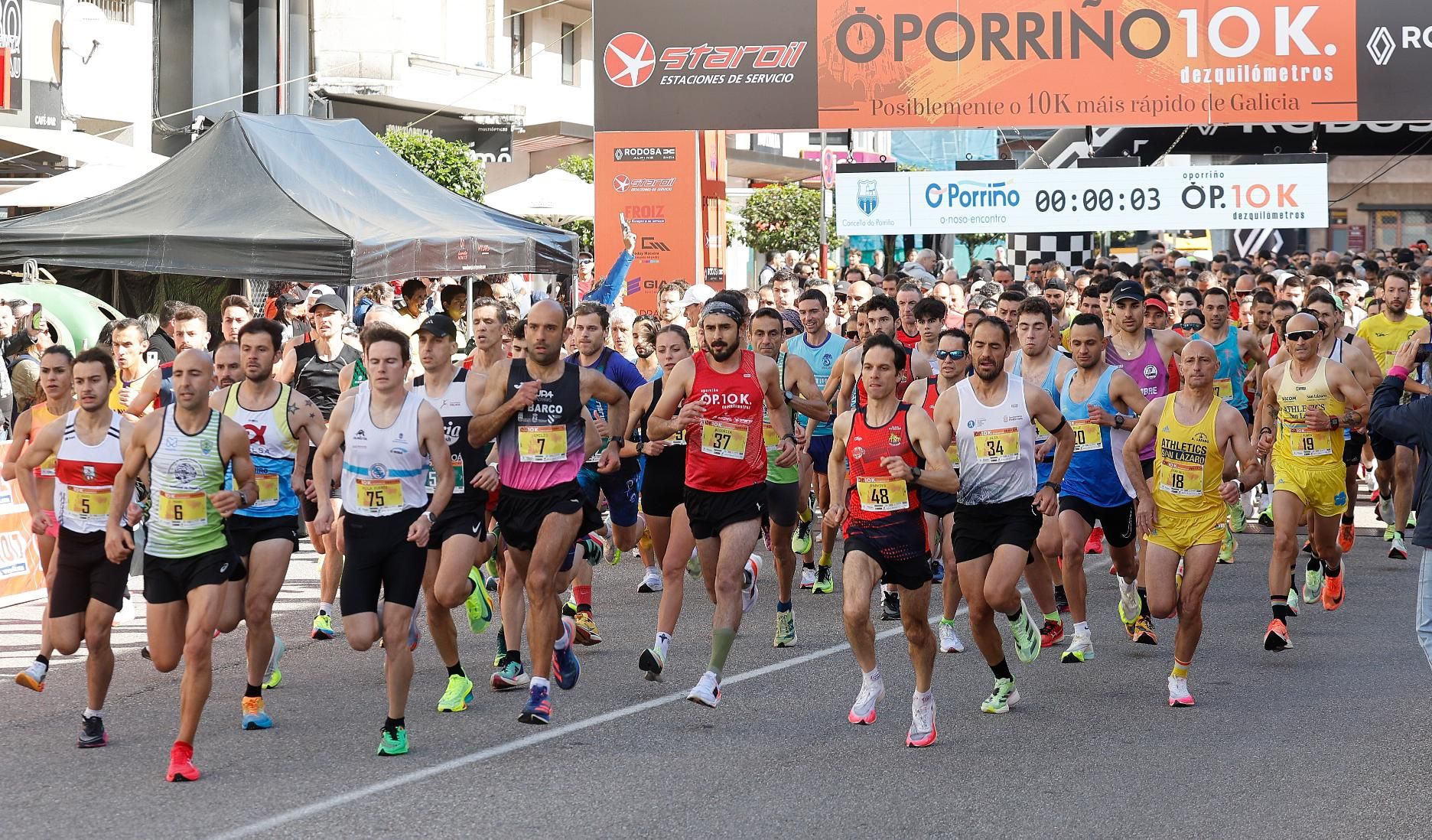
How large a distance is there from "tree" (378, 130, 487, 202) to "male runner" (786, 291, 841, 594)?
524 inches

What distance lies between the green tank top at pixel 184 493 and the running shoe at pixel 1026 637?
3604 mm

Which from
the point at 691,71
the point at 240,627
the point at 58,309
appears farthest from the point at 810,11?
the point at 240,627

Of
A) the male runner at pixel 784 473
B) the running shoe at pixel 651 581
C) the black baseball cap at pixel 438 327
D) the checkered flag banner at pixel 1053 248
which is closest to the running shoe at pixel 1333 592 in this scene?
the male runner at pixel 784 473

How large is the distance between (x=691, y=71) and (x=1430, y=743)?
13.7 meters

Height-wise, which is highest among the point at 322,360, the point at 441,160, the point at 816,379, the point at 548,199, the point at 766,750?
the point at 441,160

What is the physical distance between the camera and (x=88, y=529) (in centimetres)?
735

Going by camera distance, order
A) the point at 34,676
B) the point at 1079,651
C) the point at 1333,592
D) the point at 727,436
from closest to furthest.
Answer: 1. the point at 34,676
2. the point at 727,436
3. the point at 1079,651
4. the point at 1333,592

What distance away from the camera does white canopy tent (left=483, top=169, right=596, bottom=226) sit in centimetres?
2250

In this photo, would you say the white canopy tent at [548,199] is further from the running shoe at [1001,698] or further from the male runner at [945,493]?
the running shoe at [1001,698]

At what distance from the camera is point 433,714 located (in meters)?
7.68

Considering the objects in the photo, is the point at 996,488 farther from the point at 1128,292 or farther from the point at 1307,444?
the point at 1128,292

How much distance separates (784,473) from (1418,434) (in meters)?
3.90

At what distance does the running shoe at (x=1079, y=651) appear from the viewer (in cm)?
883

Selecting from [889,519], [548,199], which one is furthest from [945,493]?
[548,199]
